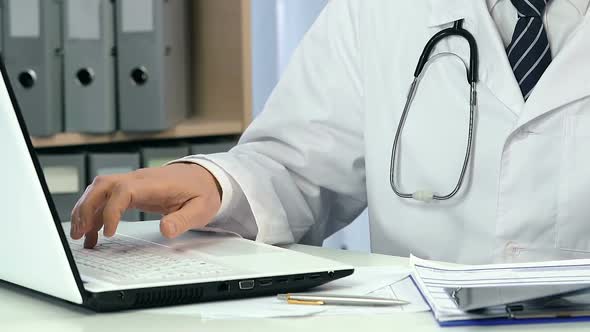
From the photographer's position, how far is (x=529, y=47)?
1262 millimetres

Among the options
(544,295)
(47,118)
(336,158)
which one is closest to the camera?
(544,295)

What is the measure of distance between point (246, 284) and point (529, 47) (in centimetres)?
60

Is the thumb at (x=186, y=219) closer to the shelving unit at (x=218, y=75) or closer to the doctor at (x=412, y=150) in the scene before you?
the doctor at (x=412, y=150)

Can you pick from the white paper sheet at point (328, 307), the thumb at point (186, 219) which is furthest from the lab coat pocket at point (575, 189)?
the thumb at point (186, 219)

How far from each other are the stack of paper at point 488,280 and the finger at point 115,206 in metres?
0.34

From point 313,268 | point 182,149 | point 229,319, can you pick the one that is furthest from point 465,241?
point 182,149

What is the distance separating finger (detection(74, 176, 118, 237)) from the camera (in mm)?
1021

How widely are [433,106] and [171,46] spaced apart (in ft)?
3.49

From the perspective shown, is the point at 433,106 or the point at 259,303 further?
the point at 433,106

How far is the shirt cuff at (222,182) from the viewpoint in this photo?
1195 millimetres

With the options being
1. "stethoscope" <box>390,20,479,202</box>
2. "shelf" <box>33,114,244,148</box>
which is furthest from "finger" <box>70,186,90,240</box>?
"shelf" <box>33,114,244,148</box>

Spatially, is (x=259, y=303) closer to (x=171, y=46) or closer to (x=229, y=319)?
(x=229, y=319)

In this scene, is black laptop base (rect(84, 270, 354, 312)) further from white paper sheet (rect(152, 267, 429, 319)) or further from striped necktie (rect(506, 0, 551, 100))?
striped necktie (rect(506, 0, 551, 100))

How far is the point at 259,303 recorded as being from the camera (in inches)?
33.6
